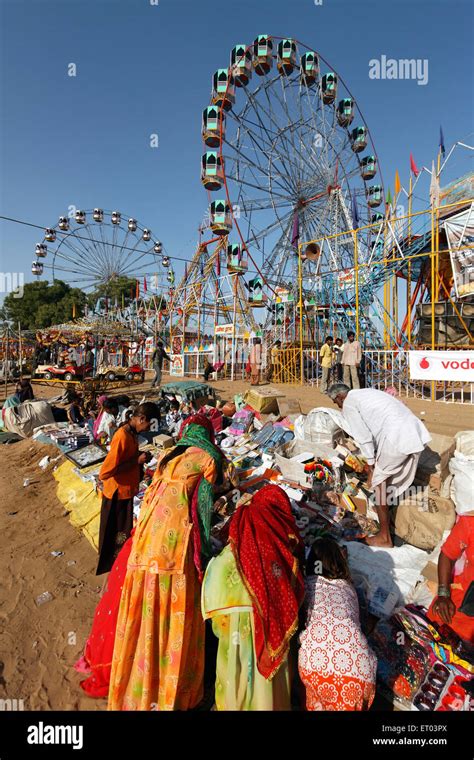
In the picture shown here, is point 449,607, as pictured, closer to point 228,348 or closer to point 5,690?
point 5,690

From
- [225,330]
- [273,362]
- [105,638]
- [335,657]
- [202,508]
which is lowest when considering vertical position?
[105,638]

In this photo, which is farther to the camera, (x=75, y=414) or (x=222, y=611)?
(x=75, y=414)

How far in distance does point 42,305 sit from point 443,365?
39524mm

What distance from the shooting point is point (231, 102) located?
1452 centimetres

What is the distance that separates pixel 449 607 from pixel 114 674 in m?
1.78

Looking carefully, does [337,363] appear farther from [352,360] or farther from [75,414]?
[75,414]

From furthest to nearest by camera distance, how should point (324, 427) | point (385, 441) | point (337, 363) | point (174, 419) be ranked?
point (337, 363)
point (174, 419)
point (324, 427)
point (385, 441)

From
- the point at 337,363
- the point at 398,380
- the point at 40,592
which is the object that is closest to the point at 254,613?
the point at 40,592

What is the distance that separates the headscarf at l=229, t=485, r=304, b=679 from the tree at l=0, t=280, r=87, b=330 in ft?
125

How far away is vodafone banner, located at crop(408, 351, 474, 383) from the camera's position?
22.1 feet

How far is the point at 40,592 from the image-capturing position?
121 inches

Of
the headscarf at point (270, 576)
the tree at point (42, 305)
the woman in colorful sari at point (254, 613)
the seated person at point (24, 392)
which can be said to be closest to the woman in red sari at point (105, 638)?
the woman in colorful sari at point (254, 613)

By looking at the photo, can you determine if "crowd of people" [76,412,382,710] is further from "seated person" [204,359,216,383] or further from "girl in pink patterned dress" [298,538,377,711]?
"seated person" [204,359,216,383]

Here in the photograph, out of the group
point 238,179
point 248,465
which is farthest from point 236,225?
point 248,465
